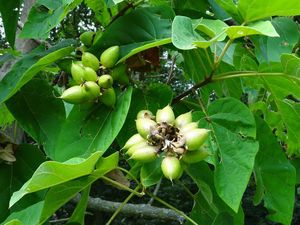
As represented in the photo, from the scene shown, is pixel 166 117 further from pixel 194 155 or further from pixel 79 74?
pixel 79 74

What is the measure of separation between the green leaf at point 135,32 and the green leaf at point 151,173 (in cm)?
21

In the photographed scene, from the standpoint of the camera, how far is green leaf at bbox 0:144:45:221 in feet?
3.53

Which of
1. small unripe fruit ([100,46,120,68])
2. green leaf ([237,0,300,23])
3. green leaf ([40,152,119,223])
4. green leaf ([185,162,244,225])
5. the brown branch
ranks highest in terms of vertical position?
green leaf ([237,0,300,23])

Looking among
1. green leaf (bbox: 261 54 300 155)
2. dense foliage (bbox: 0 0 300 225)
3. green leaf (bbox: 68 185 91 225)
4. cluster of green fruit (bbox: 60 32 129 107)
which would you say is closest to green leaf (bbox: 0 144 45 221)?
dense foliage (bbox: 0 0 300 225)

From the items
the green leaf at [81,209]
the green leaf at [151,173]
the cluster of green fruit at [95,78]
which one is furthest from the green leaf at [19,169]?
the green leaf at [151,173]

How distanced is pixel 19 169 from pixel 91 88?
1.09 feet

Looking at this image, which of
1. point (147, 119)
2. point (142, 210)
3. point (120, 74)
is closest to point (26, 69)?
point (120, 74)

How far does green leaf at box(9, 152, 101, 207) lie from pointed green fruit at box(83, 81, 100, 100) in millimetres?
124

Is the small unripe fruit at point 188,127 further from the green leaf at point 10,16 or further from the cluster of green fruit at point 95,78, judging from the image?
the green leaf at point 10,16

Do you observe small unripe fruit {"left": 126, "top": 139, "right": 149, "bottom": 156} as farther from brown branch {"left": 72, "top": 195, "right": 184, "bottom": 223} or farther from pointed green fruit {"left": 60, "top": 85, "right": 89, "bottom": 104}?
brown branch {"left": 72, "top": 195, "right": 184, "bottom": 223}

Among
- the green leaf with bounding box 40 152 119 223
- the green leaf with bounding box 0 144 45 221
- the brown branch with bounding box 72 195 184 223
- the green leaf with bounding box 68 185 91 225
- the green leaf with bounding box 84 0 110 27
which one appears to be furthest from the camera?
the brown branch with bounding box 72 195 184 223

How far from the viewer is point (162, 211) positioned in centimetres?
231

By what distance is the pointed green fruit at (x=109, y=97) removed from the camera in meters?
0.87

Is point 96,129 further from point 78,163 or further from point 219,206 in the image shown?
point 219,206
